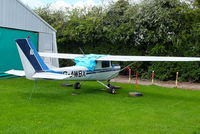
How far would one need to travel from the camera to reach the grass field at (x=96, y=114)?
6.09 metres

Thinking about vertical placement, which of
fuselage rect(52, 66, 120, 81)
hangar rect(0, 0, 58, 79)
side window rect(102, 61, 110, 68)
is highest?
hangar rect(0, 0, 58, 79)

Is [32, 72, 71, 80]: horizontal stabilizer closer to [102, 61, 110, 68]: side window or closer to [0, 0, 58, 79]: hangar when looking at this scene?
[102, 61, 110, 68]: side window

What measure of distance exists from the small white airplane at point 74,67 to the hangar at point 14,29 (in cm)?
407

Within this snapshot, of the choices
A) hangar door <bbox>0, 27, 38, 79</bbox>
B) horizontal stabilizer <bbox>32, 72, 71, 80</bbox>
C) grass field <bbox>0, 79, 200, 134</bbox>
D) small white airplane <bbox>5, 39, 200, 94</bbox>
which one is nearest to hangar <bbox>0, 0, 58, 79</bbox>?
hangar door <bbox>0, 27, 38, 79</bbox>

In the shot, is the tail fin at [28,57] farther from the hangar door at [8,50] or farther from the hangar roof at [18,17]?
the hangar door at [8,50]

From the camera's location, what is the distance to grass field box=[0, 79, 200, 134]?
6086 mm

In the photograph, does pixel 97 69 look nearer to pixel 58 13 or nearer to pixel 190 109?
pixel 190 109

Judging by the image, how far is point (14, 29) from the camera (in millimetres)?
16781

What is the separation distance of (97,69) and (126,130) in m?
6.30

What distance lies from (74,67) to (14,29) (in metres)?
7.85

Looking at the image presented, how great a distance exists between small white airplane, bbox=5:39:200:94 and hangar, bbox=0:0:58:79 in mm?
4067

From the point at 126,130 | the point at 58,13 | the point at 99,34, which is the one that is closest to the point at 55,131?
the point at 126,130

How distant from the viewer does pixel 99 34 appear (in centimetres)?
2073

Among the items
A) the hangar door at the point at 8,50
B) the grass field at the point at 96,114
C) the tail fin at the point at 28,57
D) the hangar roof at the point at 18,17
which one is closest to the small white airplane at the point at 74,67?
the tail fin at the point at 28,57
